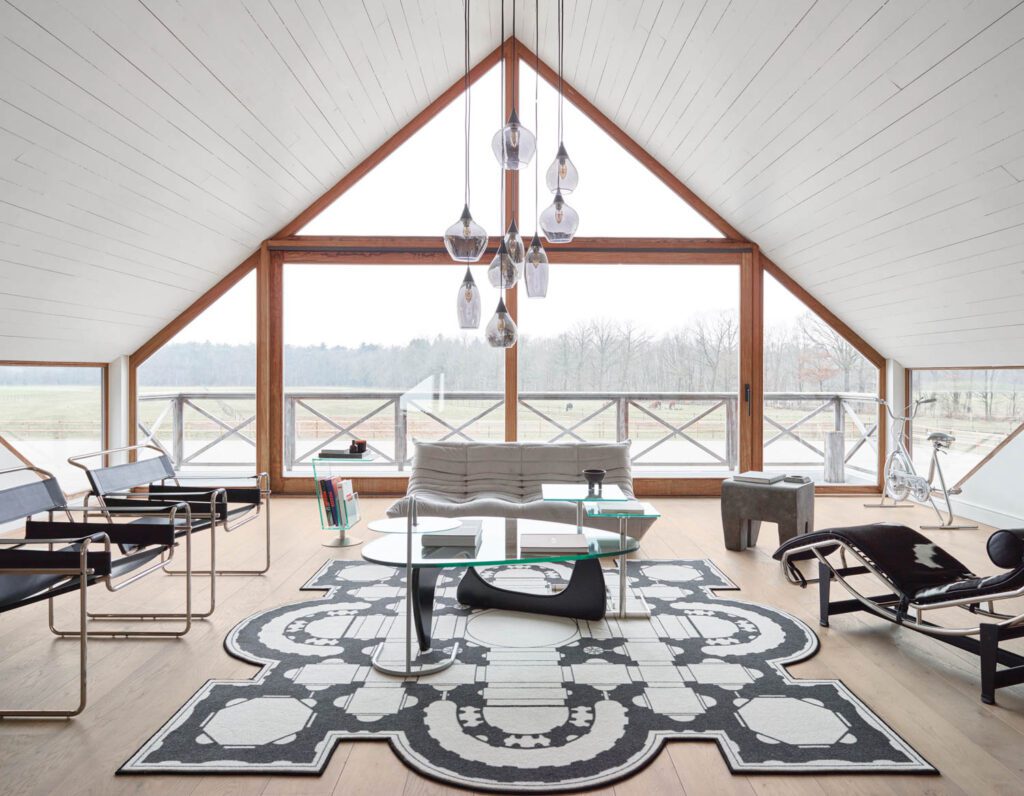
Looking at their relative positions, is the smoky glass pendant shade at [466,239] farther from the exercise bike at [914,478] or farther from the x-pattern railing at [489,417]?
the exercise bike at [914,478]

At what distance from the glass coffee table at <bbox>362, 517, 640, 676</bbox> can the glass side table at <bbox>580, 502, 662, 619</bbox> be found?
10 centimetres

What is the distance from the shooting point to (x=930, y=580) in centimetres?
→ 317

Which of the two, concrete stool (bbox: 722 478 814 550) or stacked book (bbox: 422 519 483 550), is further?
concrete stool (bbox: 722 478 814 550)

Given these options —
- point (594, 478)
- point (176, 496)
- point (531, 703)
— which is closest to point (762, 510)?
point (594, 478)

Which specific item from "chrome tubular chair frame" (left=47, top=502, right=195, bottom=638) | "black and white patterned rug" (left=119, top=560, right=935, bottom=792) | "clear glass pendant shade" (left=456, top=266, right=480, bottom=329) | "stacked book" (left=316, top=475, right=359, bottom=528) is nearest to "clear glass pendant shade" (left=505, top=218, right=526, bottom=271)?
"clear glass pendant shade" (left=456, top=266, right=480, bottom=329)

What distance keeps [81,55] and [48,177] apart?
855mm

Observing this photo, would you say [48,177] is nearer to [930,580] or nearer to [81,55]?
[81,55]

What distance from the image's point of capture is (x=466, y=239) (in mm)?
3109

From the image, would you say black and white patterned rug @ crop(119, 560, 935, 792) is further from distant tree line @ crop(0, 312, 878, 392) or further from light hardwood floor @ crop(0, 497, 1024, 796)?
distant tree line @ crop(0, 312, 878, 392)

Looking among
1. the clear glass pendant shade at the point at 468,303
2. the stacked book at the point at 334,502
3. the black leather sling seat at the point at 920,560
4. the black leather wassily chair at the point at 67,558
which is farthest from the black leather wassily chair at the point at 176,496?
the black leather sling seat at the point at 920,560

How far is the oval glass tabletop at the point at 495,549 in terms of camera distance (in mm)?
2969

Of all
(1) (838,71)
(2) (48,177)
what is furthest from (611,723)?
(2) (48,177)

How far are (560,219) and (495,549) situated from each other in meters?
1.49

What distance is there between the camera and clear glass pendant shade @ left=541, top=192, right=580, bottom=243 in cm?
343
